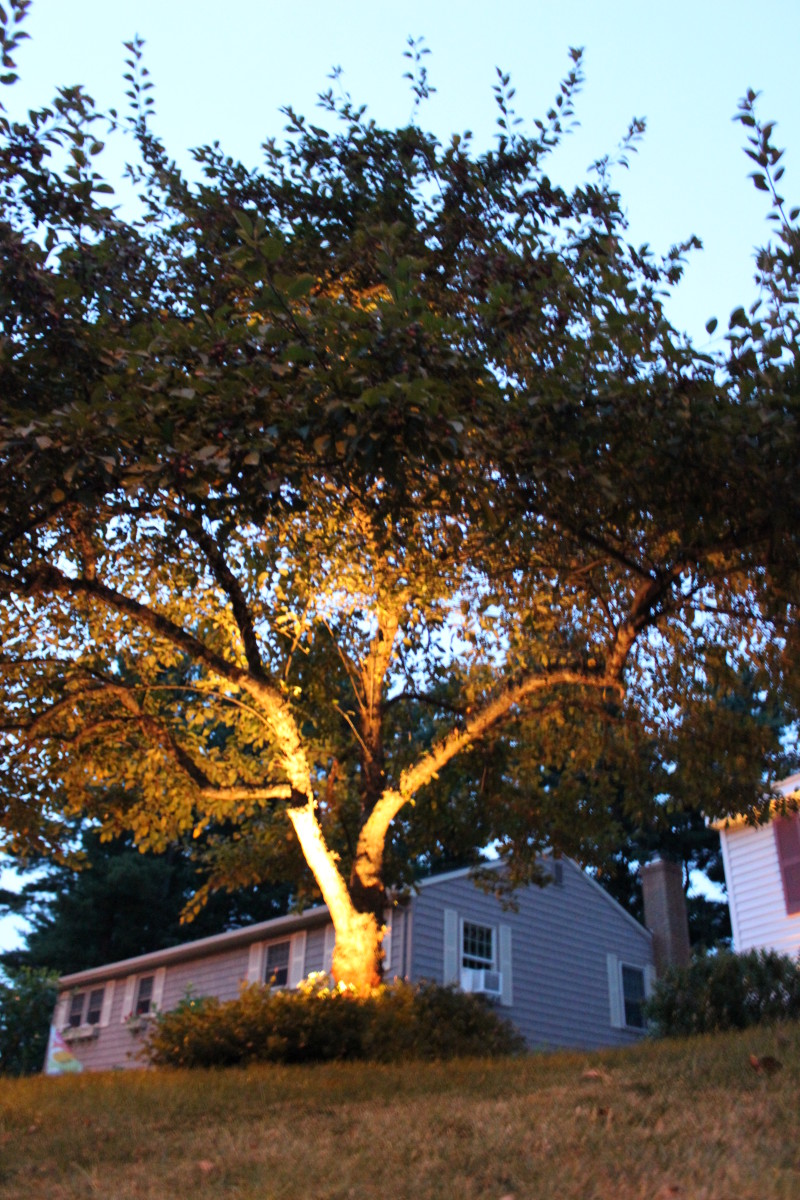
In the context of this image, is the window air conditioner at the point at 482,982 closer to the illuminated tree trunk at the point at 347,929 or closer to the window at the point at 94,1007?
the illuminated tree trunk at the point at 347,929

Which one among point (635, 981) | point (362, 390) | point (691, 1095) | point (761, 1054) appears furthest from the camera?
point (635, 981)

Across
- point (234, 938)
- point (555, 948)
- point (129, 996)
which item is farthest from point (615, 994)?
point (129, 996)

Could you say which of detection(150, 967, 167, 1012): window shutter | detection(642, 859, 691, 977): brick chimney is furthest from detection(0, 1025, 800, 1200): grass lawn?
detection(150, 967, 167, 1012): window shutter

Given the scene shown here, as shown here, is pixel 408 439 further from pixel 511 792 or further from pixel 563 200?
pixel 511 792

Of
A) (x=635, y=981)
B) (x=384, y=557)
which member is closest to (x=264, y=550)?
(x=384, y=557)

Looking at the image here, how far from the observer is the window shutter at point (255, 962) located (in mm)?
20625

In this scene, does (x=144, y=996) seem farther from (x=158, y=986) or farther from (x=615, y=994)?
(x=615, y=994)

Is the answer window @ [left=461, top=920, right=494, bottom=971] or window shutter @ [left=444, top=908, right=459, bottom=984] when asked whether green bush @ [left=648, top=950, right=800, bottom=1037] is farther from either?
window @ [left=461, top=920, right=494, bottom=971]

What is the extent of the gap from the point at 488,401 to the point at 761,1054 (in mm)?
5028

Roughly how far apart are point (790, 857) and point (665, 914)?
6.74 meters

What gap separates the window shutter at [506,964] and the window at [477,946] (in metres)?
0.19

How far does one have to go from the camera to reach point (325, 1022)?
9.91 metres

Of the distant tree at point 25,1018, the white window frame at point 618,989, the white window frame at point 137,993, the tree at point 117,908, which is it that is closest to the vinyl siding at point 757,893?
the white window frame at point 618,989

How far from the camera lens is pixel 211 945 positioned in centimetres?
2153
